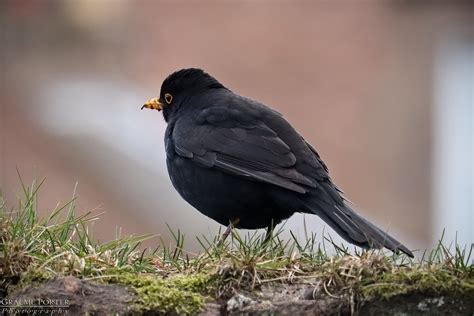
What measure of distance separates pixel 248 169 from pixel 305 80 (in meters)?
11.8

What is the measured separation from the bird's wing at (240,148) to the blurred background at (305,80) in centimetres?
858

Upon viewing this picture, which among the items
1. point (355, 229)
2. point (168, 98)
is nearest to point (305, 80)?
point (168, 98)

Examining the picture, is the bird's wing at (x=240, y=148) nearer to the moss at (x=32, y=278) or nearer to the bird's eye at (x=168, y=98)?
the bird's eye at (x=168, y=98)

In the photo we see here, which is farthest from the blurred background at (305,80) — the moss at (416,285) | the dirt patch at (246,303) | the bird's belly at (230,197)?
the moss at (416,285)

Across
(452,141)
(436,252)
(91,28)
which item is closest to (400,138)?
(452,141)

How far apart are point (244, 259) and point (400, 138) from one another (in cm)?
1357

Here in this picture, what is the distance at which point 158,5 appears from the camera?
18812 millimetres

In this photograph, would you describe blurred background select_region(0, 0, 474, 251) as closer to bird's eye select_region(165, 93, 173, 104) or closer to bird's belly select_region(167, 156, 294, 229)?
bird's eye select_region(165, 93, 173, 104)

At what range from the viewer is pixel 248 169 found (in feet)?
20.8

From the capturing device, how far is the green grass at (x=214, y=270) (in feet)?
14.7

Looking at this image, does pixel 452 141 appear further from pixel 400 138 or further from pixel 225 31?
pixel 225 31

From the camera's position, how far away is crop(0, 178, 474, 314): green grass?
448 centimetres

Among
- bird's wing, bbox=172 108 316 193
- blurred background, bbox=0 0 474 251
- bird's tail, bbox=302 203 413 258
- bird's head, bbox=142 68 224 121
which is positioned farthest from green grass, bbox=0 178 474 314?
blurred background, bbox=0 0 474 251

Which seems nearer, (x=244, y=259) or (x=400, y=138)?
(x=244, y=259)
